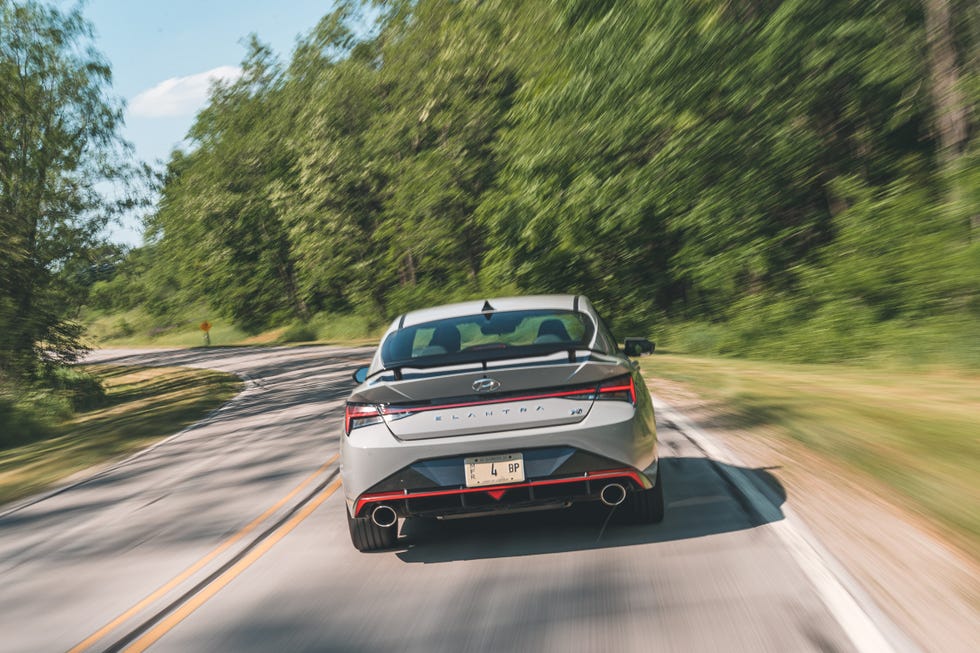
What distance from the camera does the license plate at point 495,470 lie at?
5.20m

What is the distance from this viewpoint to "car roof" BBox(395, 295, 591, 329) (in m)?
6.52

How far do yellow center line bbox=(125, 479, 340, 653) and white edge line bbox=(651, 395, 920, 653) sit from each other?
126 inches

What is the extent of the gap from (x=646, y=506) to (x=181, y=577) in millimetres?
2897

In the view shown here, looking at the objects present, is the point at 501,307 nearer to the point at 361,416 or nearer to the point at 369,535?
the point at 361,416

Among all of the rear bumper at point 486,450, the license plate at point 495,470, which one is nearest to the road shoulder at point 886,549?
the rear bumper at point 486,450

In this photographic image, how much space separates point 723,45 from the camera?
21.3 metres

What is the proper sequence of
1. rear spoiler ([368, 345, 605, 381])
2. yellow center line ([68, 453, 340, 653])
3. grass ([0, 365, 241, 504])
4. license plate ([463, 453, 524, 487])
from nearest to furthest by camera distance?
1. yellow center line ([68, 453, 340, 653])
2. license plate ([463, 453, 524, 487])
3. rear spoiler ([368, 345, 605, 381])
4. grass ([0, 365, 241, 504])

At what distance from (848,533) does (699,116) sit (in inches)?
723

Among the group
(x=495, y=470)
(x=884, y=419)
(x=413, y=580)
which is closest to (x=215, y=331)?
(x=884, y=419)

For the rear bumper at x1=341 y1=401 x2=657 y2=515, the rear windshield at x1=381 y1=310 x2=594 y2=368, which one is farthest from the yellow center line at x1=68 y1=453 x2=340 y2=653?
the rear windshield at x1=381 y1=310 x2=594 y2=368

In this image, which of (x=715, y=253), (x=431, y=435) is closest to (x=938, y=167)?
(x=715, y=253)

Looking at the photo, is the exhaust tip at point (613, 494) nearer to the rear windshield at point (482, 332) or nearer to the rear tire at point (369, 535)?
the rear windshield at point (482, 332)

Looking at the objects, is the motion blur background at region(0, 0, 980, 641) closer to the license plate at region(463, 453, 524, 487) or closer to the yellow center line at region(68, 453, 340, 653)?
the license plate at region(463, 453, 524, 487)

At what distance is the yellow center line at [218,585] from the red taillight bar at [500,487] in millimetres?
916
